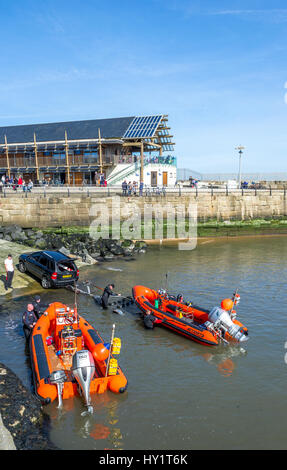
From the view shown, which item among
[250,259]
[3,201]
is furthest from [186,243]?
[3,201]

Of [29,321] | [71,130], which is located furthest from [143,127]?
[29,321]

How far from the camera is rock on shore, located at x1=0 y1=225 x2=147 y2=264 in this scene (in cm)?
2553

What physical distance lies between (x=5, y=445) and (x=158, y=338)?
7072mm

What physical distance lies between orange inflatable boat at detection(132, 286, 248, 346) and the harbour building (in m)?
25.4

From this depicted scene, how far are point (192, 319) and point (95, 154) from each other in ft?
105

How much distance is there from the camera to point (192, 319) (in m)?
14.1

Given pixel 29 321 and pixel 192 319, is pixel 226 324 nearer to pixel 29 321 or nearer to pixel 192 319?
pixel 192 319

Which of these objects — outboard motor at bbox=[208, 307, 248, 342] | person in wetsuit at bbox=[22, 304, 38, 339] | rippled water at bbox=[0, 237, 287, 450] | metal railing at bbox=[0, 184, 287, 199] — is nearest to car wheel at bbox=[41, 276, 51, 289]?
rippled water at bbox=[0, 237, 287, 450]

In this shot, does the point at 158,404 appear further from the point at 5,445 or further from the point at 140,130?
the point at 140,130

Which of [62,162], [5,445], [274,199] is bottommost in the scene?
[5,445]

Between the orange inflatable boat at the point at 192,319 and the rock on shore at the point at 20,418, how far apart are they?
6005mm

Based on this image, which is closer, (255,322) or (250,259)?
(255,322)
